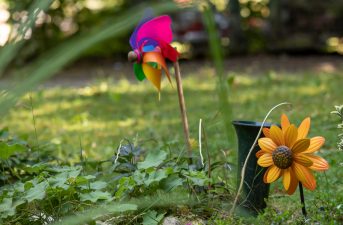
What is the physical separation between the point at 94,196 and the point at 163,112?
11.2 ft

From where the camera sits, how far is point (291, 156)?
192 cm

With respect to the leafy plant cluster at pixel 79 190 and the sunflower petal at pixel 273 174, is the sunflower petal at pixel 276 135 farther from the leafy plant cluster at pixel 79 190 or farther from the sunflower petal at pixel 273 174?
the leafy plant cluster at pixel 79 190

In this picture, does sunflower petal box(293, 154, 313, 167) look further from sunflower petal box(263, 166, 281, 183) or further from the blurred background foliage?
the blurred background foliage

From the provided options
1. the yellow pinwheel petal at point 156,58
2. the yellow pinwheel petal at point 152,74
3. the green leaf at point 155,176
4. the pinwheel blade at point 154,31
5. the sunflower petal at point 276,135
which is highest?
the pinwheel blade at point 154,31

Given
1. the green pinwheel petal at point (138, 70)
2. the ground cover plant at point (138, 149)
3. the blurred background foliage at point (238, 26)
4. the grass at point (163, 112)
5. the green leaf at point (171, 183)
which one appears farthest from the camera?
the blurred background foliage at point (238, 26)

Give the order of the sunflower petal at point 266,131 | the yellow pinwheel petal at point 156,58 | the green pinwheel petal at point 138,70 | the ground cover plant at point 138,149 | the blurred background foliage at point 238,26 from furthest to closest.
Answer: the blurred background foliage at point 238,26 → the green pinwheel petal at point 138,70 → the yellow pinwheel petal at point 156,58 → the sunflower petal at point 266,131 → the ground cover plant at point 138,149

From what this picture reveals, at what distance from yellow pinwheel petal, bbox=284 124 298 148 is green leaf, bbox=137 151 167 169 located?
49cm

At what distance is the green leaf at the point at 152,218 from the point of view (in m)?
1.97

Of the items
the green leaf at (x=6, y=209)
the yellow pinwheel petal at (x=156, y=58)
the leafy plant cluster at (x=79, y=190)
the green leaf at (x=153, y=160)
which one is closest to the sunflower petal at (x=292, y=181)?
the leafy plant cluster at (x=79, y=190)

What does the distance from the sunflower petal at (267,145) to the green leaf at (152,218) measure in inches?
15.4

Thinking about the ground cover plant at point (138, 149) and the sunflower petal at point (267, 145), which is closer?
the ground cover plant at point (138, 149)

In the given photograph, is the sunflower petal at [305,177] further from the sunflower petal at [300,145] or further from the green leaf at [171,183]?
the green leaf at [171,183]

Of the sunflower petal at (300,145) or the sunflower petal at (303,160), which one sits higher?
the sunflower petal at (300,145)

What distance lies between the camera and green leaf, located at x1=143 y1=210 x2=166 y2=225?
1969 mm
